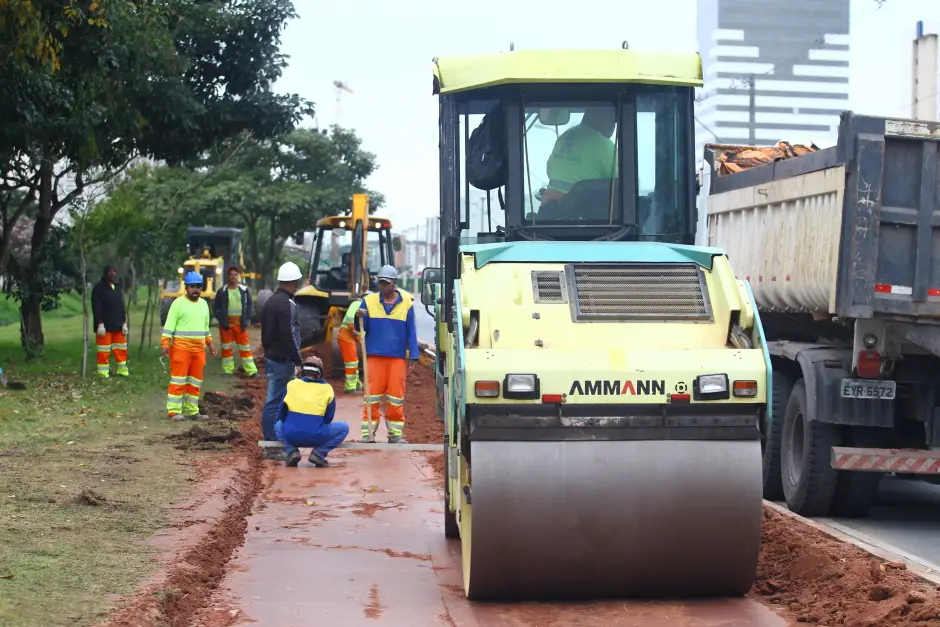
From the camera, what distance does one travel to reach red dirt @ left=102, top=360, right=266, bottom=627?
627cm

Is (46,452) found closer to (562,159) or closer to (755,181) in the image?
(562,159)

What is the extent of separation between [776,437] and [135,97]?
13.5 meters

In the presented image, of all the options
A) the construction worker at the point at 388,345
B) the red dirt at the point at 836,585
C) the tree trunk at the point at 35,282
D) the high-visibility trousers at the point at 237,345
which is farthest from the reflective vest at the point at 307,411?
the tree trunk at the point at 35,282

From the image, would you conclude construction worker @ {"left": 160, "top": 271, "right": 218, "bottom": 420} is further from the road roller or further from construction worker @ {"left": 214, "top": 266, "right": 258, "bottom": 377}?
the road roller

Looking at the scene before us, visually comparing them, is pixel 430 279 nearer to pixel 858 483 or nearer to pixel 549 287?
pixel 549 287

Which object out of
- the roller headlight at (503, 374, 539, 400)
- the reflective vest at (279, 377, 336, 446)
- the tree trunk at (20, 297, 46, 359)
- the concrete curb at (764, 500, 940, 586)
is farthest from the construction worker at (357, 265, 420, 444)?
the tree trunk at (20, 297, 46, 359)

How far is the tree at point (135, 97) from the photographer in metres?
17.6

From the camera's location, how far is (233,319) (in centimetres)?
2098

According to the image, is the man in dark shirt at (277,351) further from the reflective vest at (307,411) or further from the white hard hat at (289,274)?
the reflective vest at (307,411)

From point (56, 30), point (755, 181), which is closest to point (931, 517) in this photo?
point (755, 181)

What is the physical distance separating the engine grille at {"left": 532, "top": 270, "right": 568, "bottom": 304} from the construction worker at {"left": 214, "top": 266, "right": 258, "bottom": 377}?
13767mm

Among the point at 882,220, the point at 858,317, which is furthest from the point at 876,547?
the point at 882,220

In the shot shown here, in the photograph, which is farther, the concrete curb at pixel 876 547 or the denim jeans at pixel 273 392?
the denim jeans at pixel 273 392

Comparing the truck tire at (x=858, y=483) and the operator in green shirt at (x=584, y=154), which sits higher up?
the operator in green shirt at (x=584, y=154)
